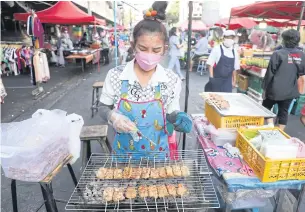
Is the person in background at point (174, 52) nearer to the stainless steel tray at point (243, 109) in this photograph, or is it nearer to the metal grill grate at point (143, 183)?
the stainless steel tray at point (243, 109)

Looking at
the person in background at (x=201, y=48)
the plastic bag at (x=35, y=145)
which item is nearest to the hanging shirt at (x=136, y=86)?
the plastic bag at (x=35, y=145)

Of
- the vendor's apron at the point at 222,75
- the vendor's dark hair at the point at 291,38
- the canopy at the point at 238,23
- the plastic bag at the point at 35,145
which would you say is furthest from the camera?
the canopy at the point at 238,23

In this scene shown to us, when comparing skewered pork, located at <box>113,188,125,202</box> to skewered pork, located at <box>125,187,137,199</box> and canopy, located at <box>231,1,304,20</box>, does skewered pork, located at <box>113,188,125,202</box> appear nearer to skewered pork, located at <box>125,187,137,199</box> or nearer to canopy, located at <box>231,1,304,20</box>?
skewered pork, located at <box>125,187,137,199</box>

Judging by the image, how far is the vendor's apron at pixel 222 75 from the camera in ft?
15.8

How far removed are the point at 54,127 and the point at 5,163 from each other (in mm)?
339

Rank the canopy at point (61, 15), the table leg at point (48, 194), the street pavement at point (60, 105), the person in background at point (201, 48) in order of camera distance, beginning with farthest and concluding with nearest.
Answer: the person in background at point (201, 48) < the canopy at point (61, 15) < the street pavement at point (60, 105) < the table leg at point (48, 194)

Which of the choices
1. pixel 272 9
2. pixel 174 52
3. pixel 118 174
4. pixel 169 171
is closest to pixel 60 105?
pixel 174 52

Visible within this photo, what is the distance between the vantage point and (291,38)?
3773 mm

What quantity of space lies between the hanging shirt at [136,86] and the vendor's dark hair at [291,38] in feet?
9.59

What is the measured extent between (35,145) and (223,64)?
420 cm

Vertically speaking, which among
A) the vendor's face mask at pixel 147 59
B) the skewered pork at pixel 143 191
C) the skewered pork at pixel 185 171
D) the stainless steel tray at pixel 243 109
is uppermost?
the vendor's face mask at pixel 147 59

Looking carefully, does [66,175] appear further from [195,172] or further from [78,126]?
[195,172]

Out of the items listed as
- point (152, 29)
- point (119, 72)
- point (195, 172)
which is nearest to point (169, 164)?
point (195, 172)

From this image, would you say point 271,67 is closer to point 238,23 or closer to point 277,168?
point 277,168
